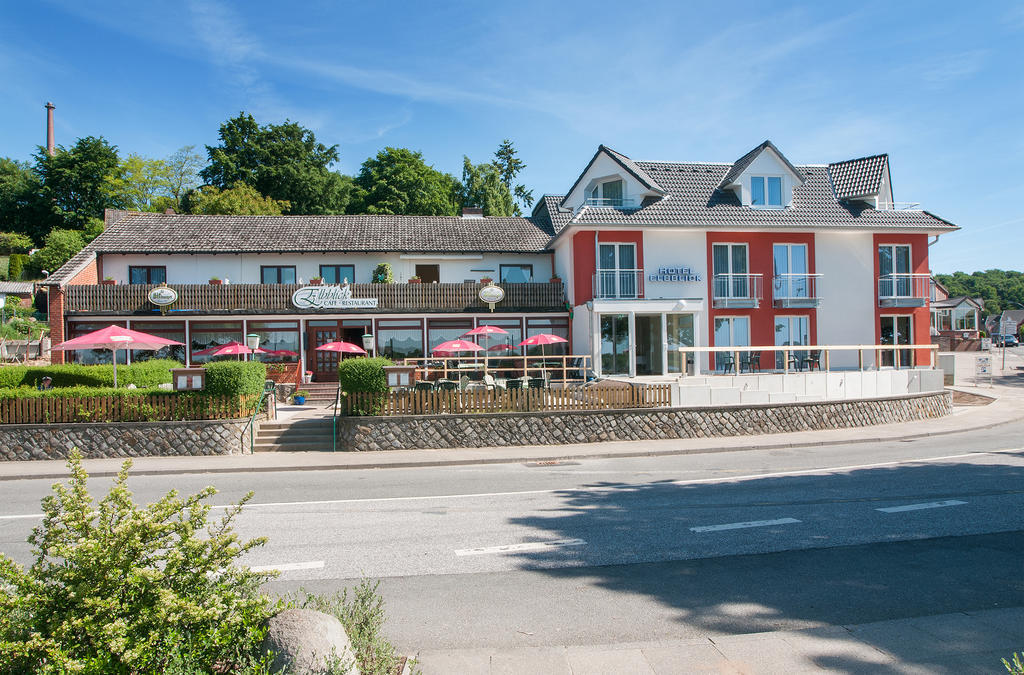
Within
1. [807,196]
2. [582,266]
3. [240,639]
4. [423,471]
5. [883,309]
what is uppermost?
[807,196]

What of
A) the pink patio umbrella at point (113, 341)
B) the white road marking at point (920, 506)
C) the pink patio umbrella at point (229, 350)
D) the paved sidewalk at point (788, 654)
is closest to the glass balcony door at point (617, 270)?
the pink patio umbrella at point (229, 350)

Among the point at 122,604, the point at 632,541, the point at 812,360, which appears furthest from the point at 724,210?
the point at 122,604

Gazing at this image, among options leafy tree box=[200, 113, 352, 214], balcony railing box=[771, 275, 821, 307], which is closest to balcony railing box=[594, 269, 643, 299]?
balcony railing box=[771, 275, 821, 307]

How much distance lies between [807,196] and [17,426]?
2971 cm

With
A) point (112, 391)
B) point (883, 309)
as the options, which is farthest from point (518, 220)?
point (112, 391)

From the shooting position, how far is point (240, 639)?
3.80 meters

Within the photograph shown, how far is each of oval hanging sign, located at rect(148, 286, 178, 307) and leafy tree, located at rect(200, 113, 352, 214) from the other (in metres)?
26.7

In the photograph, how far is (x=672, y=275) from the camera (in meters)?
25.9

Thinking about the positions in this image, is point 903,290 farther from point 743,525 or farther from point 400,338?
point 743,525

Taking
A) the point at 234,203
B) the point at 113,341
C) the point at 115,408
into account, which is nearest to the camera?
the point at 115,408

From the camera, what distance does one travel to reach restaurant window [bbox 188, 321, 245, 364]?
27.2 meters

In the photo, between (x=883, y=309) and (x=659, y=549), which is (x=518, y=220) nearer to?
(x=883, y=309)

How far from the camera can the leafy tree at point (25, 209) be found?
54500 millimetres

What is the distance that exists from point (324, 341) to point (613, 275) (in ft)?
42.1
